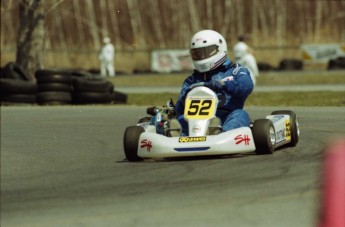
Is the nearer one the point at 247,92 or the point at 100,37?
the point at 247,92

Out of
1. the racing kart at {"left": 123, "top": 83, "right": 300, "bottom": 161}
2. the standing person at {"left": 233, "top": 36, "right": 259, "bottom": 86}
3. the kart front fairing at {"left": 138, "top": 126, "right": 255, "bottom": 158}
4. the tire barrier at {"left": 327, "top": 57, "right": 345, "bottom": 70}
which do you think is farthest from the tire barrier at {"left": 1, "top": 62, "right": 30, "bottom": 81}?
the tire barrier at {"left": 327, "top": 57, "right": 345, "bottom": 70}

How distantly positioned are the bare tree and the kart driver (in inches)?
470

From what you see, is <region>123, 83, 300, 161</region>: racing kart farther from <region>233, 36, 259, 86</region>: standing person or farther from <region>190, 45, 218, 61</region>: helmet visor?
<region>233, 36, 259, 86</region>: standing person

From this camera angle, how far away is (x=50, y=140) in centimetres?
958

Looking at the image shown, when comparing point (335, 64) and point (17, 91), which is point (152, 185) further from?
point (335, 64)

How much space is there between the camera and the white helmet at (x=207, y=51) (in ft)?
25.6

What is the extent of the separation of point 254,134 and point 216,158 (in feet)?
1.35

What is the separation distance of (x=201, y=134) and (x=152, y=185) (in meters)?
1.51

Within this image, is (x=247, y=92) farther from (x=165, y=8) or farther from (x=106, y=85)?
(x=165, y=8)

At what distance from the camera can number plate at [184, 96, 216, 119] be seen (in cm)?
733

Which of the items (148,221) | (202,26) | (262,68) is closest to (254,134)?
(148,221)

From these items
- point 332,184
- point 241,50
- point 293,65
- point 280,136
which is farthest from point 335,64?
point 332,184

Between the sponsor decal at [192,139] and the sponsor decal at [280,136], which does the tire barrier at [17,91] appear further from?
the sponsor decal at [192,139]

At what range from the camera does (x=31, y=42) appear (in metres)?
19.6
